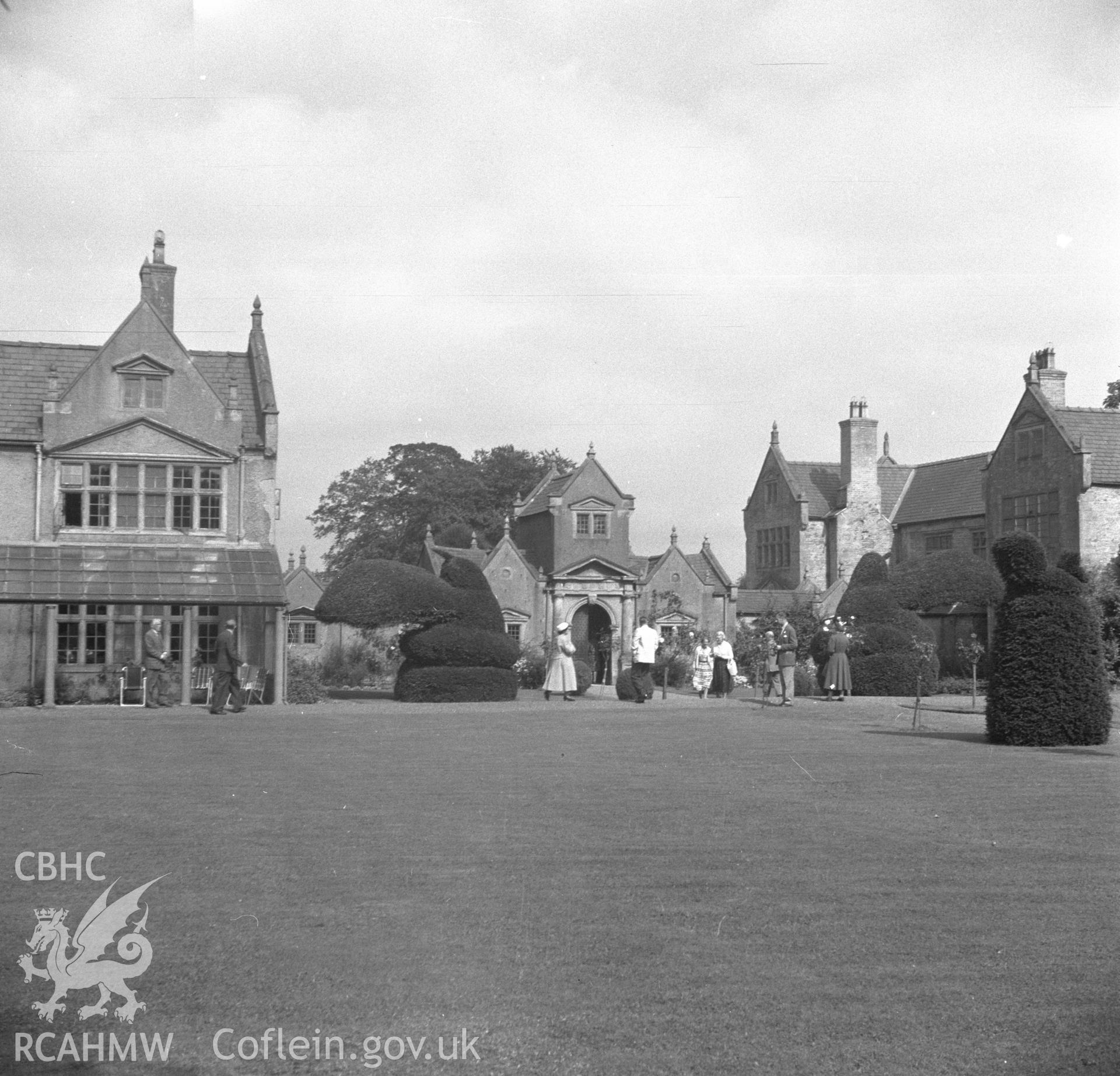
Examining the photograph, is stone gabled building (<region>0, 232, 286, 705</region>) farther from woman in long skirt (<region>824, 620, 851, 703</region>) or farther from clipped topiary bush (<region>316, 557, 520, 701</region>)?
woman in long skirt (<region>824, 620, 851, 703</region>)

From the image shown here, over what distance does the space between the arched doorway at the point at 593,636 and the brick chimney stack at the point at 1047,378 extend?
60.0 ft

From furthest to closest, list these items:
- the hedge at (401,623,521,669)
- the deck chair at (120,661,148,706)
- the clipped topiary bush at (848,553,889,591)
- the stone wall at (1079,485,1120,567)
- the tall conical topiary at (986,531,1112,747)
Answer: the stone wall at (1079,485,1120,567) < the clipped topiary bush at (848,553,889,591) < the hedge at (401,623,521,669) < the deck chair at (120,661,148,706) < the tall conical topiary at (986,531,1112,747)

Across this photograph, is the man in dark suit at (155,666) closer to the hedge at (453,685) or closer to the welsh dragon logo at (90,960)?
the hedge at (453,685)

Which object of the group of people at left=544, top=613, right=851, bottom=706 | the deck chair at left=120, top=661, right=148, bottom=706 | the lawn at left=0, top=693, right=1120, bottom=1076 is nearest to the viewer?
the lawn at left=0, top=693, right=1120, bottom=1076

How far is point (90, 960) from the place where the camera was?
6.69m

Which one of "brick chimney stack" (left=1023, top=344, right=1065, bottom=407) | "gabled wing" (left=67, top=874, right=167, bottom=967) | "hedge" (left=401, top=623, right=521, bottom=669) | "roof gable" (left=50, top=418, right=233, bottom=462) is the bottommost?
"gabled wing" (left=67, top=874, right=167, bottom=967)

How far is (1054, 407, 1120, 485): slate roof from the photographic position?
4741 centimetres

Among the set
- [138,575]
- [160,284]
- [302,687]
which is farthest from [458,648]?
[160,284]

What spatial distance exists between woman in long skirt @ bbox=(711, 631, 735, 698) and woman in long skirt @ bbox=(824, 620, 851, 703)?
3.13 meters

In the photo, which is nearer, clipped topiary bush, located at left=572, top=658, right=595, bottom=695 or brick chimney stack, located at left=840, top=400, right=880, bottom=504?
clipped topiary bush, located at left=572, top=658, right=595, bottom=695

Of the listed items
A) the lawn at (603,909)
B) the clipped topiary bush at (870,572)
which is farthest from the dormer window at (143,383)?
the clipped topiary bush at (870,572)

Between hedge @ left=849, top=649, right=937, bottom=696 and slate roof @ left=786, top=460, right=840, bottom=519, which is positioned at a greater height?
slate roof @ left=786, top=460, right=840, bottom=519

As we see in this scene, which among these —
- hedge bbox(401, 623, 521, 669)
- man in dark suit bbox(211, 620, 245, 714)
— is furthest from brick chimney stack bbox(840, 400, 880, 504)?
man in dark suit bbox(211, 620, 245, 714)

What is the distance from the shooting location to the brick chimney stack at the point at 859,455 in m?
58.9
